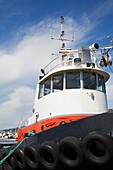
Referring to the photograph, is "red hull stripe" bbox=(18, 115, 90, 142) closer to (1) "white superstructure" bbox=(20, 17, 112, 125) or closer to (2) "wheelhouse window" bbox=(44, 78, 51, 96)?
(1) "white superstructure" bbox=(20, 17, 112, 125)

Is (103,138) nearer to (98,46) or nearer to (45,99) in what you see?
(45,99)

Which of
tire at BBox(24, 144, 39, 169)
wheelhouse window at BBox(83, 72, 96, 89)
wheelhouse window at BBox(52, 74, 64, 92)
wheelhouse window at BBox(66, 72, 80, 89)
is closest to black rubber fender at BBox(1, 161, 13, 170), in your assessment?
tire at BBox(24, 144, 39, 169)

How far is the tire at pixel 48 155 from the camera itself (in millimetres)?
5662

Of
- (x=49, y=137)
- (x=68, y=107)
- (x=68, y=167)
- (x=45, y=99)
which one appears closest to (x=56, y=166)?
(x=68, y=167)

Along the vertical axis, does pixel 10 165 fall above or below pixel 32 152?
below

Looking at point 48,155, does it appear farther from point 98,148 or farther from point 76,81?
point 76,81

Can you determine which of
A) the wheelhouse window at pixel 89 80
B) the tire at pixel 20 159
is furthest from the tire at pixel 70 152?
the wheelhouse window at pixel 89 80

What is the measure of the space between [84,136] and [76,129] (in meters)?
0.31

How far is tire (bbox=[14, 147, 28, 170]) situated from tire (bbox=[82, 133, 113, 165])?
2.46 m

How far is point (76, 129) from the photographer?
222 inches

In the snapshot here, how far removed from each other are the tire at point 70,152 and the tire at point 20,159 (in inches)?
67.0

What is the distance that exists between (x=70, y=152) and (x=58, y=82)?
3.75 meters

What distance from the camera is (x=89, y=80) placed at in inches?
336

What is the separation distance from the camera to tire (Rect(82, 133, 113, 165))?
4.65 m
